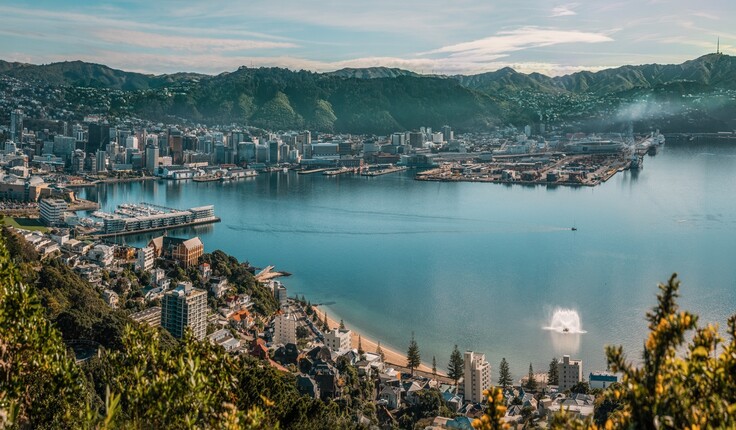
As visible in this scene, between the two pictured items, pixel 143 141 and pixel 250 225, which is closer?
pixel 250 225

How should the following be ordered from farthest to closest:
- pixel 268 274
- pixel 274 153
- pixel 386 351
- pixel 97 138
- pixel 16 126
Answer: pixel 16 126, pixel 274 153, pixel 97 138, pixel 268 274, pixel 386 351

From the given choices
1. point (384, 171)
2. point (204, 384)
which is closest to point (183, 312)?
point (204, 384)

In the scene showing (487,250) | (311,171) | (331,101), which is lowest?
(487,250)

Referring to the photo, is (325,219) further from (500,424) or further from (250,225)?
(500,424)

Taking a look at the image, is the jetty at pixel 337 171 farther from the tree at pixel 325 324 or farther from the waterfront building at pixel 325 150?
the tree at pixel 325 324

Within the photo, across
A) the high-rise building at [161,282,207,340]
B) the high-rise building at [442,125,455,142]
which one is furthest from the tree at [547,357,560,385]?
the high-rise building at [442,125,455,142]

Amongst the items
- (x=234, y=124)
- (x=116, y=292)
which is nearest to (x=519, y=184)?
(x=116, y=292)

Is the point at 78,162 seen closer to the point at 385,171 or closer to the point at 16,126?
the point at 16,126
